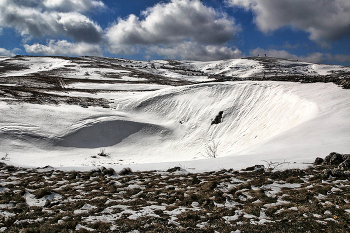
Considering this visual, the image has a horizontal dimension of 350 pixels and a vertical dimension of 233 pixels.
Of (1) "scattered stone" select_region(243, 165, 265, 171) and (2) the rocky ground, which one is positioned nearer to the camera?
(2) the rocky ground

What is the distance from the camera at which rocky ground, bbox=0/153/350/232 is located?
4980mm

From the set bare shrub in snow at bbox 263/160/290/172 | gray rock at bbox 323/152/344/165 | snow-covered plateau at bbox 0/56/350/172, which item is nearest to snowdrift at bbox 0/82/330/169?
snow-covered plateau at bbox 0/56/350/172

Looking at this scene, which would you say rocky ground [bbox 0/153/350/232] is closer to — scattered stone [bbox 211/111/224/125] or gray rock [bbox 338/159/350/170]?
gray rock [bbox 338/159/350/170]

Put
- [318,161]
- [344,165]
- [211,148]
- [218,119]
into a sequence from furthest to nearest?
1. [218,119]
2. [211,148]
3. [318,161]
4. [344,165]

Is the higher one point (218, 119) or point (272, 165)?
point (218, 119)

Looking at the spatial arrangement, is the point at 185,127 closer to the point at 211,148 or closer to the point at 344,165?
the point at 211,148

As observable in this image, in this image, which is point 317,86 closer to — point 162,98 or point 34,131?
point 162,98

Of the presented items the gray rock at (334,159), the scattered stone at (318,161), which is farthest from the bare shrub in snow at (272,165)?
the gray rock at (334,159)

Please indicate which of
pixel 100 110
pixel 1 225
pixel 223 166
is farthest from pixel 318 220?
pixel 100 110

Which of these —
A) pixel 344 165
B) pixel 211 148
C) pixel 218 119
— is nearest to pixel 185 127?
pixel 218 119

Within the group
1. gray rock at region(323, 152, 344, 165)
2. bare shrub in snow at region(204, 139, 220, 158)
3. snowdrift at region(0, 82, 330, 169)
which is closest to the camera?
gray rock at region(323, 152, 344, 165)

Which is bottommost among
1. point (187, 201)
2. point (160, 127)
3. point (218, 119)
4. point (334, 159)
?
point (187, 201)

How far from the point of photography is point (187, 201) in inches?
256

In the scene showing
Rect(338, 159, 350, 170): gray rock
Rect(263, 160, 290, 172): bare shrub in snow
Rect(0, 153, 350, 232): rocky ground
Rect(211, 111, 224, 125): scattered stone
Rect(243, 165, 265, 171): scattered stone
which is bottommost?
Rect(0, 153, 350, 232): rocky ground
